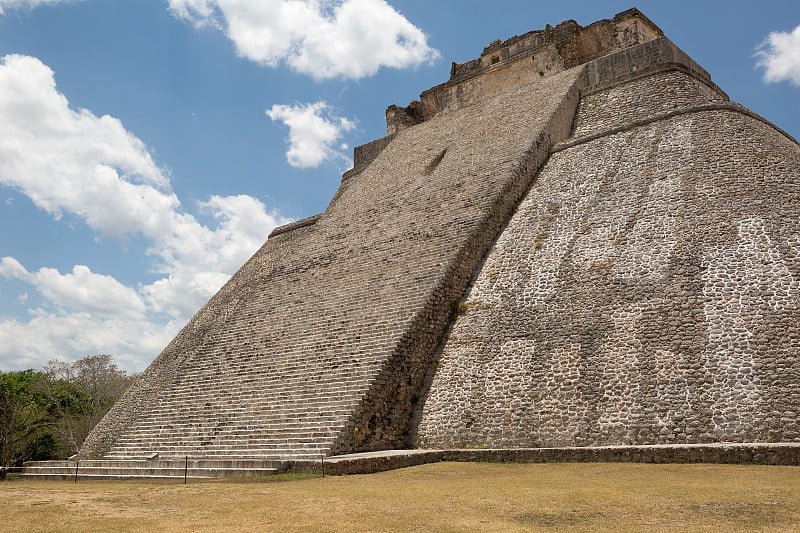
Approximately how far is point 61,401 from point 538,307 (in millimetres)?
18666

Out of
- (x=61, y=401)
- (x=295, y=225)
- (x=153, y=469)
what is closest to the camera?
(x=153, y=469)

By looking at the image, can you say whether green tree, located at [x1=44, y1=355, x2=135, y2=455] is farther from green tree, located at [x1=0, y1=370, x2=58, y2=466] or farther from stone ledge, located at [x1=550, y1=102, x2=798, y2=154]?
stone ledge, located at [x1=550, y1=102, x2=798, y2=154]

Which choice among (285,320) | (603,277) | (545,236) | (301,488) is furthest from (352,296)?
(301,488)

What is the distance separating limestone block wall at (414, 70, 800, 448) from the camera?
6918 millimetres

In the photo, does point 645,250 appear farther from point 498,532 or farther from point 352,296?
point 498,532

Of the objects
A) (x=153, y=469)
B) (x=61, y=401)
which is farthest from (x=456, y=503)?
(x=61, y=401)

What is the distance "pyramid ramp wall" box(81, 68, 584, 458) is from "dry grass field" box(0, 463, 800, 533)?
73.2 inches

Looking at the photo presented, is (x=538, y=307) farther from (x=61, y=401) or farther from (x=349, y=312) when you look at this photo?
(x=61, y=401)

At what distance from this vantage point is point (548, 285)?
354 inches

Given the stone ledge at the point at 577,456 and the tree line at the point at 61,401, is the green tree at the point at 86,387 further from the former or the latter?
the stone ledge at the point at 577,456

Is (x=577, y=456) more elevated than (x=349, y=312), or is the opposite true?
(x=349, y=312)

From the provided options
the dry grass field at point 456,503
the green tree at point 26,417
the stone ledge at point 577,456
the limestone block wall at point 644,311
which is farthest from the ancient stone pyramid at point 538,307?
the green tree at point 26,417

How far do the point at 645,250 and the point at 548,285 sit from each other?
4.51 feet

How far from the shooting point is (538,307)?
8.73 meters
